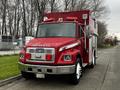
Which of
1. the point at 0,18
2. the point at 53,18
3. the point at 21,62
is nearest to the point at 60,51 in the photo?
the point at 21,62

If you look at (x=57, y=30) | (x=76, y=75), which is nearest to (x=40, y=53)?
(x=76, y=75)

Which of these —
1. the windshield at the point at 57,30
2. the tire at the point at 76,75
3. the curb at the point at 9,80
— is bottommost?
the curb at the point at 9,80

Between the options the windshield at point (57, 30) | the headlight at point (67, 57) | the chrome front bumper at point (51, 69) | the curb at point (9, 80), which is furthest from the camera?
the windshield at point (57, 30)

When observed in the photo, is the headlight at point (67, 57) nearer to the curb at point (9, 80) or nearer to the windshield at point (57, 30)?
the windshield at point (57, 30)

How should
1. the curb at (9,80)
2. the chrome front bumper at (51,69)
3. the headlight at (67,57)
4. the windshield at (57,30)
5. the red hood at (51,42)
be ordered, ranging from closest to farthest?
the chrome front bumper at (51,69) < the headlight at (67,57) < the red hood at (51,42) < the curb at (9,80) < the windshield at (57,30)

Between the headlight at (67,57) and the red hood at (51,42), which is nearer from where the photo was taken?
the headlight at (67,57)

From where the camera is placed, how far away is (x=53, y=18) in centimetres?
1181

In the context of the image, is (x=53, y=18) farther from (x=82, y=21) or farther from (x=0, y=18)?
(x=0, y=18)

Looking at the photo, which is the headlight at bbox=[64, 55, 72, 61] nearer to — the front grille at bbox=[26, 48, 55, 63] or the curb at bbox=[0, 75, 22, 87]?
the front grille at bbox=[26, 48, 55, 63]

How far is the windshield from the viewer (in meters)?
9.88

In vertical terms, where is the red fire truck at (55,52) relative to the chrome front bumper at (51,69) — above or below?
above

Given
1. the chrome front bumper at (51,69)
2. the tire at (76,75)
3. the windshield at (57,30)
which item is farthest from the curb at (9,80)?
the tire at (76,75)

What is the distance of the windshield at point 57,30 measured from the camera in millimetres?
9883

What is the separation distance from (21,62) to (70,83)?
2058mm
